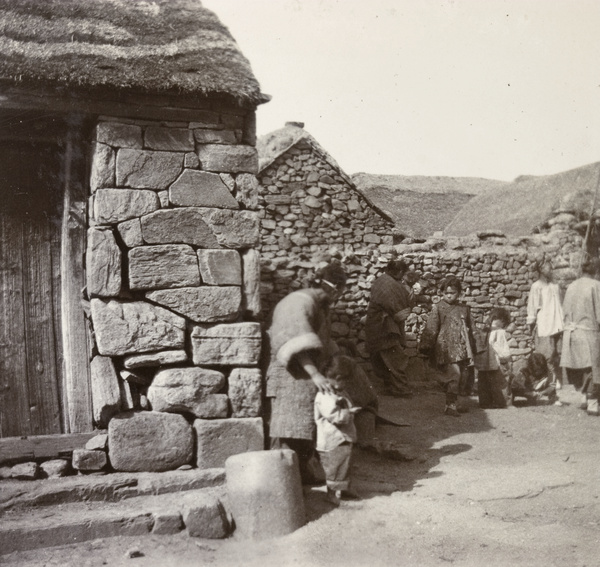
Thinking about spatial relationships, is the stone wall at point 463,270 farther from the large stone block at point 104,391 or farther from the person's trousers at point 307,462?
the large stone block at point 104,391

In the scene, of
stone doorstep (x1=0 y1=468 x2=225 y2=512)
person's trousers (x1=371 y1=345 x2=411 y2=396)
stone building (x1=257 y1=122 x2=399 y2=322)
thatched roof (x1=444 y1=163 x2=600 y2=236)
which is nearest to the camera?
stone doorstep (x1=0 y1=468 x2=225 y2=512)

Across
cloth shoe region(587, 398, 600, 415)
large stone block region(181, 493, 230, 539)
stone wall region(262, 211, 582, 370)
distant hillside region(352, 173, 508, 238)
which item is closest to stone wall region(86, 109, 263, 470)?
large stone block region(181, 493, 230, 539)

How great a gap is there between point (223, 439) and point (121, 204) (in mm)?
1856

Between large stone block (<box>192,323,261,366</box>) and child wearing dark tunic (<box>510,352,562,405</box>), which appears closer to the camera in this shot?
large stone block (<box>192,323,261,366</box>)

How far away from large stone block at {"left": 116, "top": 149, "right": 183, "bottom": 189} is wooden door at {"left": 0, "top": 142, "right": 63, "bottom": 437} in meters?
0.66

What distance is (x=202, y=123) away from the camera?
4762mm

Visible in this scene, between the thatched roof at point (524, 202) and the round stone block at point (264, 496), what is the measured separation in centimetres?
1089

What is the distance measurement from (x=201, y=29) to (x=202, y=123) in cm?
84

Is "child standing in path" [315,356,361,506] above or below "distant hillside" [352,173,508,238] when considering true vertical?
below

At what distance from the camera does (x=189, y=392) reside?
452cm

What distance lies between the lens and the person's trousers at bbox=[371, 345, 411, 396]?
8.94 metres

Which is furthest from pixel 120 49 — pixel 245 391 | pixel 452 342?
pixel 452 342

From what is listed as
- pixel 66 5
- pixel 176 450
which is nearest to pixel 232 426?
pixel 176 450

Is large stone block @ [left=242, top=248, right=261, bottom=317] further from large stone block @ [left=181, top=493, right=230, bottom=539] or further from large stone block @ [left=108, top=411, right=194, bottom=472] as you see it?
large stone block @ [left=181, top=493, right=230, bottom=539]
